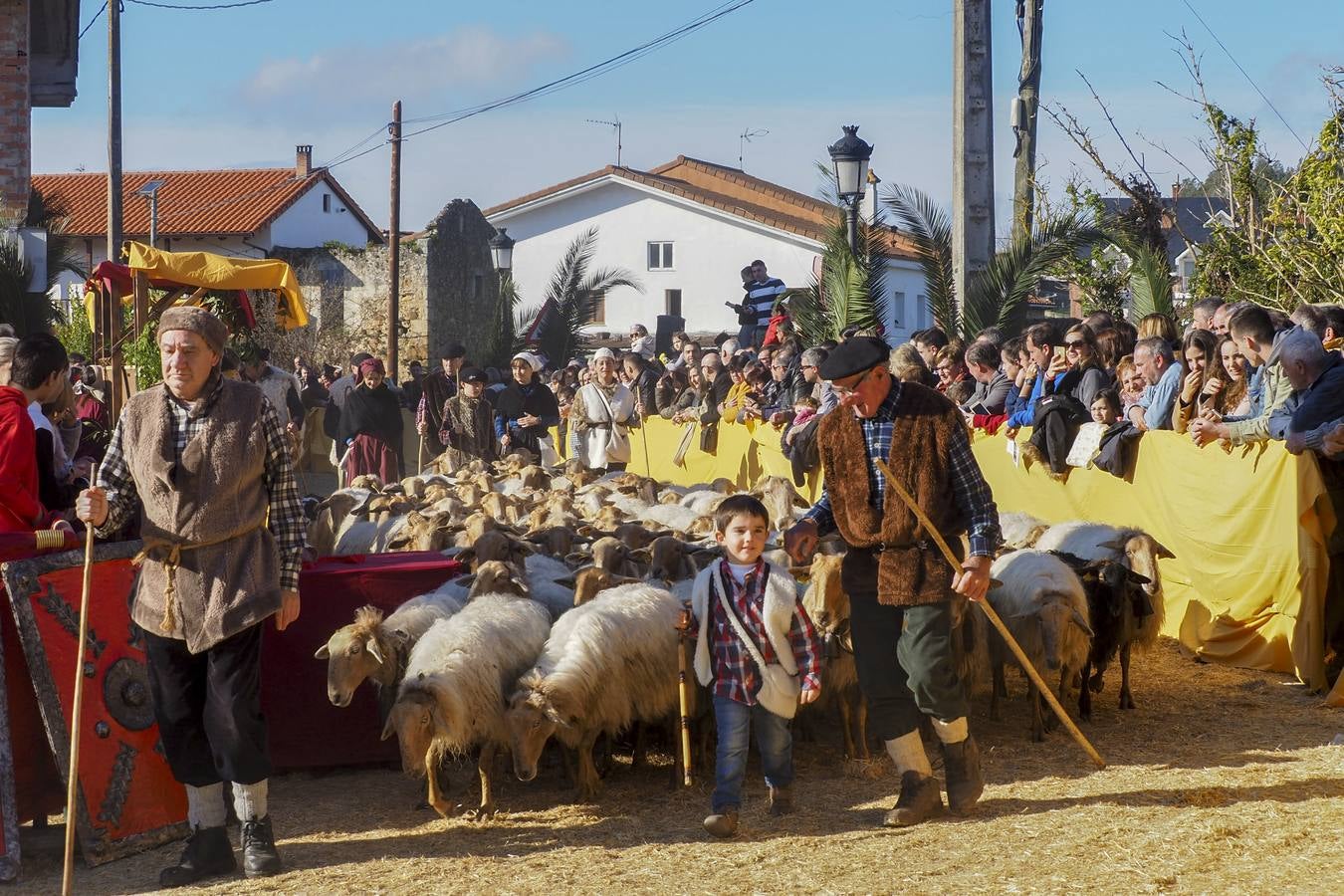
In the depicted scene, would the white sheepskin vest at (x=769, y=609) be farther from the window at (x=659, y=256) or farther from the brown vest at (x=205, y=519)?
the window at (x=659, y=256)

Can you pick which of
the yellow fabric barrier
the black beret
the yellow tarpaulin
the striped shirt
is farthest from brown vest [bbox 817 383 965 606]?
the striped shirt

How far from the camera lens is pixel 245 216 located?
160 ft

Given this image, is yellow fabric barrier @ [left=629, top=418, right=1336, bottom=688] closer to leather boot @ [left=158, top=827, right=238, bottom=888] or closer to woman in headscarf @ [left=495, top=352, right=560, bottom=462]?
woman in headscarf @ [left=495, top=352, right=560, bottom=462]

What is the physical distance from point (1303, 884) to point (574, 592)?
384cm

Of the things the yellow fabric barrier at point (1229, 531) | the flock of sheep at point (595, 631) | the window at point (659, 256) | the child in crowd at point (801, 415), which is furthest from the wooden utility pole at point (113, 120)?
the window at point (659, 256)

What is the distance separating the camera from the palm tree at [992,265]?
15.0m

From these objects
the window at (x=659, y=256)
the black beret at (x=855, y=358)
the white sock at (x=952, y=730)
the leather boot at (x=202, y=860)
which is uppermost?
the window at (x=659, y=256)

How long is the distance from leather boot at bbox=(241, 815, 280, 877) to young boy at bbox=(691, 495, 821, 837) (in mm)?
1738

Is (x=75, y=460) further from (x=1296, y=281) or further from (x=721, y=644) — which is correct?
(x=1296, y=281)

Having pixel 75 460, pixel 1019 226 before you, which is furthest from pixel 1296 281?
pixel 75 460

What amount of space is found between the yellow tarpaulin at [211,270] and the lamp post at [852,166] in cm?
543

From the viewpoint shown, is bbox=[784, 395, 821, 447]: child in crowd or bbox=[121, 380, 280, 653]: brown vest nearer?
bbox=[121, 380, 280, 653]: brown vest

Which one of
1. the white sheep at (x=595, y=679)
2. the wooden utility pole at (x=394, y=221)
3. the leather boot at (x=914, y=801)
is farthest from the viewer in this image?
the wooden utility pole at (x=394, y=221)

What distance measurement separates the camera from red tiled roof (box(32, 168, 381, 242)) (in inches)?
1905
